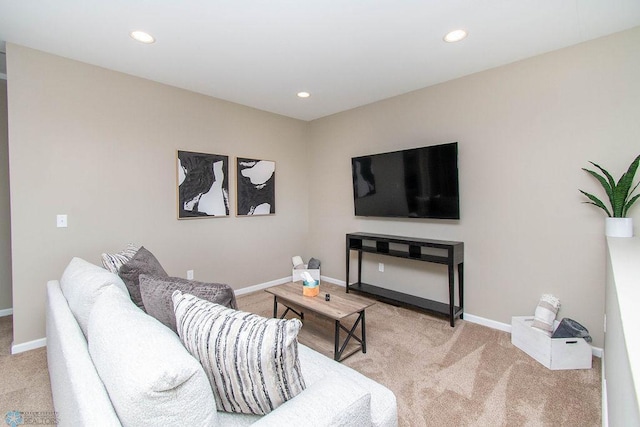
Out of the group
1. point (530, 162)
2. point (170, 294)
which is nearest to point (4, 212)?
point (170, 294)

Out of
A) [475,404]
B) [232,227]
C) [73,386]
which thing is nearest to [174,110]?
[232,227]

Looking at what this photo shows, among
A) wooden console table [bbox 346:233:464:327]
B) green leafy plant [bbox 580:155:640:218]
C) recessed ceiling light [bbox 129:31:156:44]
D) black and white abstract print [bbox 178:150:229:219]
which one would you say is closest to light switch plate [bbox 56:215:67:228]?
black and white abstract print [bbox 178:150:229:219]

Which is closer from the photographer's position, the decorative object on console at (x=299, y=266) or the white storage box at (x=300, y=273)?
the white storage box at (x=300, y=273)

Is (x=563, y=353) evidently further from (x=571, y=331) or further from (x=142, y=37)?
(x=142, y=37)

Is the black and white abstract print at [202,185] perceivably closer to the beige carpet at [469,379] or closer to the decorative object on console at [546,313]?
the beige carpet at [469,379]

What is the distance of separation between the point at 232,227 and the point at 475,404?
10.2 ft

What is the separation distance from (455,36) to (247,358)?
2.68 m

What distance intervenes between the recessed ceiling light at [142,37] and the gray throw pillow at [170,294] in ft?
6.58

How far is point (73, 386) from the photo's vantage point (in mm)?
950

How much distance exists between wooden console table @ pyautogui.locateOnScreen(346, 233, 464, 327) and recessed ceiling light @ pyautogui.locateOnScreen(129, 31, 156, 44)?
285 centimetres

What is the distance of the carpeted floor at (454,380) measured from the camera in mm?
1772

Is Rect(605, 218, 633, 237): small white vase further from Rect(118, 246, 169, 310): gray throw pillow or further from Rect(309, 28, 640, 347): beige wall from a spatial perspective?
Rect(118, 246, 169, 310): gray throw pillow

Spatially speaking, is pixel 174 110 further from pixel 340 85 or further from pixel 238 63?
pixel 340 85

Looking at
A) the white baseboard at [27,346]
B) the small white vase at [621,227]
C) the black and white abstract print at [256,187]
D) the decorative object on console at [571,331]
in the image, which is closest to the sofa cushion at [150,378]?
the white baseboard at [27,346]
